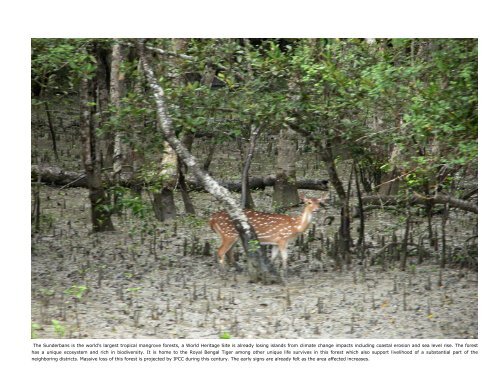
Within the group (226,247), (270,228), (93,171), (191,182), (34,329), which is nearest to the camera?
(34,329)

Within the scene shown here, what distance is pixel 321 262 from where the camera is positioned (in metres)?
12.0

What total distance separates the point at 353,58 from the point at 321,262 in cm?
270

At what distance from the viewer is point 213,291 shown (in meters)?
10.6

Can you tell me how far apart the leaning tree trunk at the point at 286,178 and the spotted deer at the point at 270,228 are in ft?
9.76

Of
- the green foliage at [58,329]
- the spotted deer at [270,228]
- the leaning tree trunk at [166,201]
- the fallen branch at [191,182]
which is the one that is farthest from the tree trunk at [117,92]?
the green foliage at [58,329]

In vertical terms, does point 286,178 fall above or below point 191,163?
below

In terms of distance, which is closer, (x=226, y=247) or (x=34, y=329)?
(x=34, y=329)

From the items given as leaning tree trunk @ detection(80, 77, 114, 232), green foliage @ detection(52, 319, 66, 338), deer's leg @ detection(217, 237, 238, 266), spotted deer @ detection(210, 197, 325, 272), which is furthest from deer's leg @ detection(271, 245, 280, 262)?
green foliage @ detection(52, 319, 66, 338)

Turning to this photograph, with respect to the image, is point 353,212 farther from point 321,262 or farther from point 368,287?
point 368,287

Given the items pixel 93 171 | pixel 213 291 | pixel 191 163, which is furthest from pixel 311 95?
pixel 93 171

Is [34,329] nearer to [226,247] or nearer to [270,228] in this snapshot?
[226,247]

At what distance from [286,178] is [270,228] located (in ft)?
12.0
